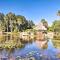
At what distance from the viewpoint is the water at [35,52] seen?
2.11 meters

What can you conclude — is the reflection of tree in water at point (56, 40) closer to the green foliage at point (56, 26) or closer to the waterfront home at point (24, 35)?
the green foliage at point (56, 26)

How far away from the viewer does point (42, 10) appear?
2.22m

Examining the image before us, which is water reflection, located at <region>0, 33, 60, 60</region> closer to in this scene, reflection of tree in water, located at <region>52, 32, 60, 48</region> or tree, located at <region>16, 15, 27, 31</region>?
reflection of tree in water, located at <region>52, 32, 60, 48</region>

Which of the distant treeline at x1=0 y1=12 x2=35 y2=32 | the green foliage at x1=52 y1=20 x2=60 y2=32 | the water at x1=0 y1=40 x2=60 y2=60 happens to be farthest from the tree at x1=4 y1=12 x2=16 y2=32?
the green foliage at x1=52 y1=20 x2=60 y2=32

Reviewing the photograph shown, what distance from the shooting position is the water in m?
2.11

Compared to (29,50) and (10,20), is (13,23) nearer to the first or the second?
(10,20)

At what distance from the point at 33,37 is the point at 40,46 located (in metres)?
0.16

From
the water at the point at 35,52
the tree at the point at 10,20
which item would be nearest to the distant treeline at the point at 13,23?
the tree at the point at 10,20

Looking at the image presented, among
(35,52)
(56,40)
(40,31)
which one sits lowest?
(35,52)

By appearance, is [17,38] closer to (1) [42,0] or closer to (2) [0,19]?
(2) [0,19]

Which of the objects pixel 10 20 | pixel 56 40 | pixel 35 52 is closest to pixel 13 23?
pixel 10 20

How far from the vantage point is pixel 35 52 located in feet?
6.96

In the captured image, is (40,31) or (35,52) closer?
(35,52)

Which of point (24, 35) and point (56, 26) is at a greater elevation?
point (56, 26)
